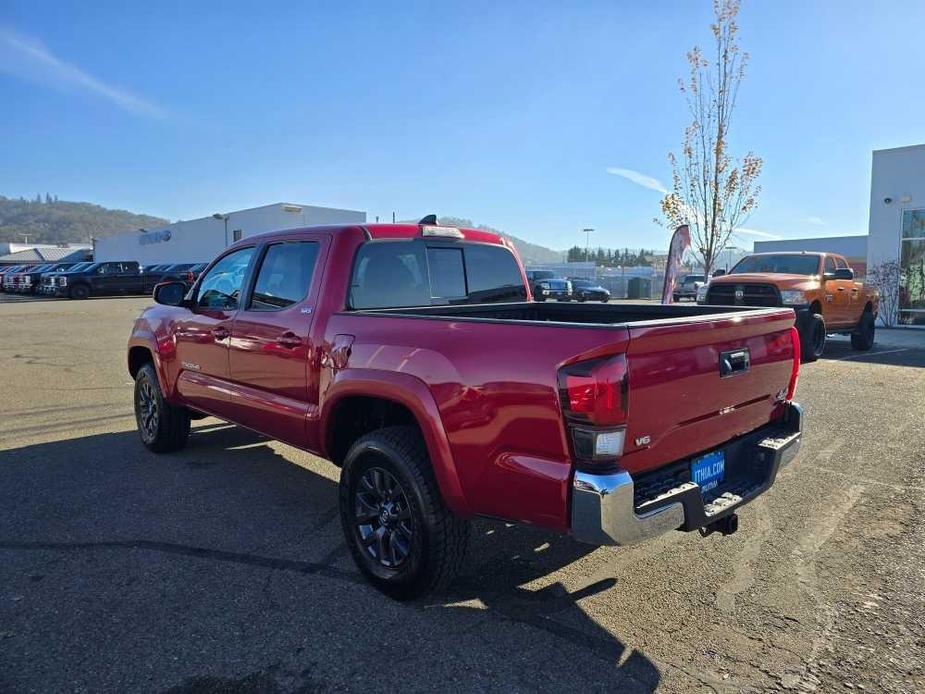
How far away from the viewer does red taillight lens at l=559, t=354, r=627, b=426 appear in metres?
2.43

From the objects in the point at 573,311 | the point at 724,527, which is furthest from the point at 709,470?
the point at 573,311

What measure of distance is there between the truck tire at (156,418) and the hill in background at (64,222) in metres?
161

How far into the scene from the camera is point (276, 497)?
4.71 m

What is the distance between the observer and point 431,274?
14.3ft

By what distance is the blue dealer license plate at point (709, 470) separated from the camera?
9.73ft

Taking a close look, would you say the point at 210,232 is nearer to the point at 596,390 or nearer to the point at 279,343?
the point at 279,343

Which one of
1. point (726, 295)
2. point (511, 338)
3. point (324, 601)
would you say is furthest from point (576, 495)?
point (726, 295)

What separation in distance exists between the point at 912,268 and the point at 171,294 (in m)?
20.9

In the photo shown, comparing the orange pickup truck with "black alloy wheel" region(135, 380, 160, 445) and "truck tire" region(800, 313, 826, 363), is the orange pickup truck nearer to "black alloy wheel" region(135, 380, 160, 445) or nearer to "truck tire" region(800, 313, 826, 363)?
"truck tire" region(800, 313, 826, 363)

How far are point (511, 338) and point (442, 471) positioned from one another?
72 cm

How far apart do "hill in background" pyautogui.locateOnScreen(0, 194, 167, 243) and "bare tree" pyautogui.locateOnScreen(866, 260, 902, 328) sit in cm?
15733

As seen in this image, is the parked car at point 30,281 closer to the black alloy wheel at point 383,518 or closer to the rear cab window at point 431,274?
the rear cab window at point 431,274

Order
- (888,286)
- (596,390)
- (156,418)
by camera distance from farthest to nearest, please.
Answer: (888,286)
(156,418)
(596,390)

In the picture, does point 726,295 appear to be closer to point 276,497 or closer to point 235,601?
point 276,497
